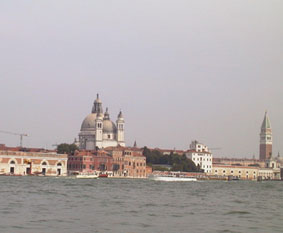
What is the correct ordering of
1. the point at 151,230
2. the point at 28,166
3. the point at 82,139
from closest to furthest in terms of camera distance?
the point at 151,230 → the point at 28,166 → the point at 82,139

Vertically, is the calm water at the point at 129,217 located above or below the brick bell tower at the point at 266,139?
below

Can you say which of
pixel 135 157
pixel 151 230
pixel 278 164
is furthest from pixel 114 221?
pixel 278 164

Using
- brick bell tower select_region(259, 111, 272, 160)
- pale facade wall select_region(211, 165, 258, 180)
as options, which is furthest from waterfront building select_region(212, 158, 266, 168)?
pale facade wall select_region(211, 165, 258, 180)

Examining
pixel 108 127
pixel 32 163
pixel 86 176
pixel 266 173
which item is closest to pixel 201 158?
pixel 108 127

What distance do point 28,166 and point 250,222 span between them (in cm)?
6758

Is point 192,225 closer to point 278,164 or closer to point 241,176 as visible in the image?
point 241,176

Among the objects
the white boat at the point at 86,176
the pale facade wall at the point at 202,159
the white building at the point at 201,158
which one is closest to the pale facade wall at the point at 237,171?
the pale facade wall at the point at 202,159

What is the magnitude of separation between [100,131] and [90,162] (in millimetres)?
19023

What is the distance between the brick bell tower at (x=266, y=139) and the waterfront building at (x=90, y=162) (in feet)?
220

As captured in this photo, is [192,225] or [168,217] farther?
[168,217]

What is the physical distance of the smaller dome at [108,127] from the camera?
11500 centimetres

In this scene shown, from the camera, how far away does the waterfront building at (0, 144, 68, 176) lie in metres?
84.0

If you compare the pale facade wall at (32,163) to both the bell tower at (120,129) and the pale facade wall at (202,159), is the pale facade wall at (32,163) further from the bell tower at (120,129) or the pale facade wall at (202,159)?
the pale facade wall at (202,159)

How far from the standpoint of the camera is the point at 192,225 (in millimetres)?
19578
